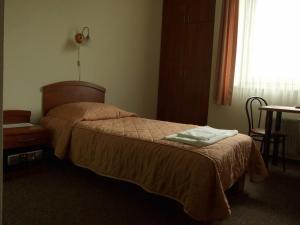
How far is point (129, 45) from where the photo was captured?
4406 millimetres

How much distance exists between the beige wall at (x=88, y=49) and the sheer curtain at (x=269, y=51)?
1.49 meters

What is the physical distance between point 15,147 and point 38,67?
1004mm

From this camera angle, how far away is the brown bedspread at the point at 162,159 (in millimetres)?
1902

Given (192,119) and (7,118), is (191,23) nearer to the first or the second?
(192,119)

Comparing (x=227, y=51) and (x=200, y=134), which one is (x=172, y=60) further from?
(x=200, y=134)

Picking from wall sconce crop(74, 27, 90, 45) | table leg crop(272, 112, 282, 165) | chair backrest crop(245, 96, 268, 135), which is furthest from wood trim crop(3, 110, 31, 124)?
table leg crop(272, 112, 282, 165)

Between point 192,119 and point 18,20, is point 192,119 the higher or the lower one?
the lower one

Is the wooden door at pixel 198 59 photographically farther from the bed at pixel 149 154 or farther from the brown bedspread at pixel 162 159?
the brown bedspread at pixel 162 159

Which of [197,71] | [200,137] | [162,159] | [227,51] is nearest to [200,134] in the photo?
[200,137]

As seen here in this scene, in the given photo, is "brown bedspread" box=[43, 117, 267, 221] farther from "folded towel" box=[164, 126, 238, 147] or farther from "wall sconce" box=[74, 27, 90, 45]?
"wall sconce" box=[74, 27, 90, 45]

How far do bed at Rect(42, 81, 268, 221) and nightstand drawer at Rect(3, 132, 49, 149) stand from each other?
141 mm

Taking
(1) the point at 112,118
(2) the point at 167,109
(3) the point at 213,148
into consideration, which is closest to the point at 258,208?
(3) the point at 213,148

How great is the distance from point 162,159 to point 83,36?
2196 mm

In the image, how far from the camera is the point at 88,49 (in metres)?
3.77
